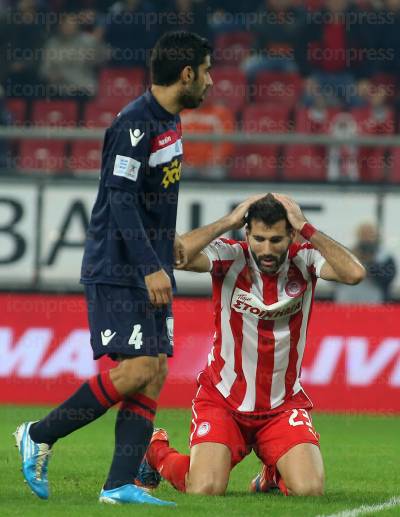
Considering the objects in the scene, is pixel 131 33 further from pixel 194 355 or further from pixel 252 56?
pixel 194 355

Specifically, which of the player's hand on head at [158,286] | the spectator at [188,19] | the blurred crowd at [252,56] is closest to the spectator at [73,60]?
Answer: the blurred crowd at [252,56]

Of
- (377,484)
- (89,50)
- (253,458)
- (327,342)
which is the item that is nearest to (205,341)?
(327,342)

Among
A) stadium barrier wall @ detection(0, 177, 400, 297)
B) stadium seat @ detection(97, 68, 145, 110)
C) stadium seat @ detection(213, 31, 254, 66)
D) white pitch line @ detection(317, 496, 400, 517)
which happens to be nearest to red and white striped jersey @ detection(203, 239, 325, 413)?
white pitch line @ detection(317, 496, 400, 517)

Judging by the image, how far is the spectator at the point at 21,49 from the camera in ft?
49.5

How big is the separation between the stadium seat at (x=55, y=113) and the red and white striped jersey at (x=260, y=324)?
8.06 metres

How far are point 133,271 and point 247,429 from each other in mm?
1397

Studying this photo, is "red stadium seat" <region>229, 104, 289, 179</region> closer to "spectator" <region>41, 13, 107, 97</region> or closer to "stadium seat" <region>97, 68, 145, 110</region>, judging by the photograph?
"stadium seat" <region>97, 68, 145, 110</region>

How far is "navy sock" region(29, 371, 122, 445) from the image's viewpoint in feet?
19.1

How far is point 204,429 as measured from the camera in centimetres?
670

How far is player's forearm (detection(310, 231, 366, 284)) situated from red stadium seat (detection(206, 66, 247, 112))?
839cm

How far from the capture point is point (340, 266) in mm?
6500

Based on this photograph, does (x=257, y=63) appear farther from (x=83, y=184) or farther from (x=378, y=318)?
(x=378, y=318)

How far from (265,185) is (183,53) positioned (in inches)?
240

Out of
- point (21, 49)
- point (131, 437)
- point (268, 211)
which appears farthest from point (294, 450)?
point (21, 49)
